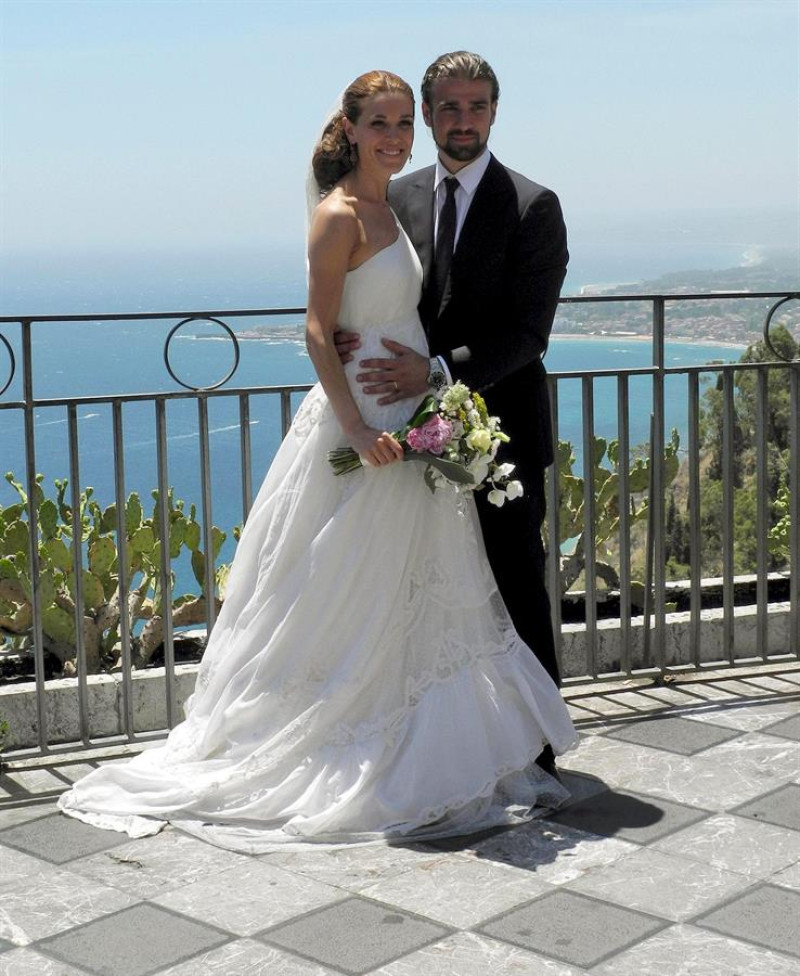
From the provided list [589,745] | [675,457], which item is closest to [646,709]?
[589,745]

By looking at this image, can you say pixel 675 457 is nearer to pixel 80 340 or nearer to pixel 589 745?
pixel 589 745

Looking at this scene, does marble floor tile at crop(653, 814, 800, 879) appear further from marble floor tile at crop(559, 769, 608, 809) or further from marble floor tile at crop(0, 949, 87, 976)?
marble floor tile at crop(0, 949, 87, 976)

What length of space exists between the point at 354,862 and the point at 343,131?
186 centimetres

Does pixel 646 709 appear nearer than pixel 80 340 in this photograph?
No

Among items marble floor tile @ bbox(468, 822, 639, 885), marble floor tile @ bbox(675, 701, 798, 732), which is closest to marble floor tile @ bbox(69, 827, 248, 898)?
marble floor tile @ bbox(468, 822, 639, 885)

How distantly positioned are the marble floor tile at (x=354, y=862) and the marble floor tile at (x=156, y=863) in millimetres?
128

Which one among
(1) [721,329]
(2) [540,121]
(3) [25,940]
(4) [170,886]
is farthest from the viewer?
(2) [540,121]

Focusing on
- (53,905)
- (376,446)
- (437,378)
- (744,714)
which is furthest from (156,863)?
(744,714)

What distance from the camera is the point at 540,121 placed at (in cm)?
1766

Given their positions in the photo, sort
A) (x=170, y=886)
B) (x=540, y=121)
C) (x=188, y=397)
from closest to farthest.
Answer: (x=170, y=886) < (x=188, y=397) < (x=540, y=121)

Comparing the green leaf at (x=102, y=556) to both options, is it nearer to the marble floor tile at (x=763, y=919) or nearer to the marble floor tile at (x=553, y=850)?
the marble floor tile at (x=553, y=850)

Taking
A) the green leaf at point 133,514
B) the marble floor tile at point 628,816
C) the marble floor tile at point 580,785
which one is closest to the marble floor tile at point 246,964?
the marble floor tile at point 628,816

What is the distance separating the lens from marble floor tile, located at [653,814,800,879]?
3.31 metres

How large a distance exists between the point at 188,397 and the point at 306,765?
1238 millimetres
